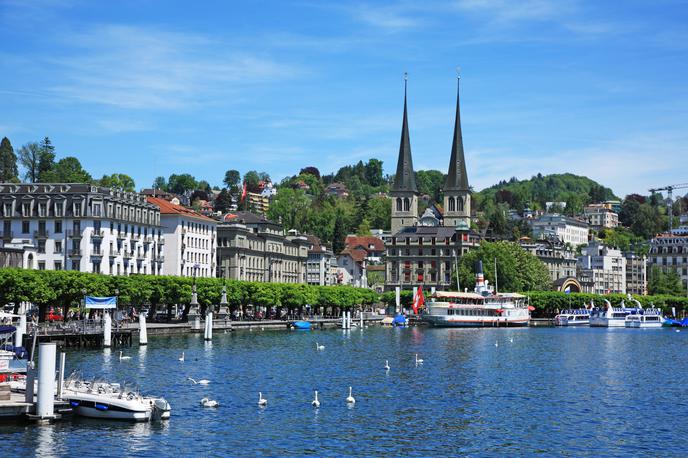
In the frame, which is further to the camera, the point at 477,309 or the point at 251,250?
the point at 251,250

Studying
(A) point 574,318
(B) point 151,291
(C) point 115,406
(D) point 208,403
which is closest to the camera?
(C) point 115,406

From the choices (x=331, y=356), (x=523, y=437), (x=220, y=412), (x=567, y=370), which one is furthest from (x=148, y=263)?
(x=523, y=437)

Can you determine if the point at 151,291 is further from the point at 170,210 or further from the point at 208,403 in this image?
the point at 208,403

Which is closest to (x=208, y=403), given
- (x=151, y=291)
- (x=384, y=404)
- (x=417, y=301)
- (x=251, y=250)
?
(x=384, y=404)

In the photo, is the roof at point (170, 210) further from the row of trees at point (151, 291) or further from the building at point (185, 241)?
the row of trees at point (151, 291)

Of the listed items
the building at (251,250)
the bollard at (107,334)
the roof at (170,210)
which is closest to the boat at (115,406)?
the bollard at (107,334)

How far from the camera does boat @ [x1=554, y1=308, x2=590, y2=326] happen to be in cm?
18200

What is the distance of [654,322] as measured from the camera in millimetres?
185125

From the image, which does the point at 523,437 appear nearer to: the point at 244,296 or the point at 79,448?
the point at 79,448

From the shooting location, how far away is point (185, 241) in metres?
153

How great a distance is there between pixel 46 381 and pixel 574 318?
148 m

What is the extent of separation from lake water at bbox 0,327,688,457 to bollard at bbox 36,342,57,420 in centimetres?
A: 96

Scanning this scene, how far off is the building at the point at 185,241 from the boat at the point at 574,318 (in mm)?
62555

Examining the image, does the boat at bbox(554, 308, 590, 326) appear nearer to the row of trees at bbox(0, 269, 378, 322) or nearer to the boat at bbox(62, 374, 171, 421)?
the row of trees at bbox(0, 269, 378, 322)
